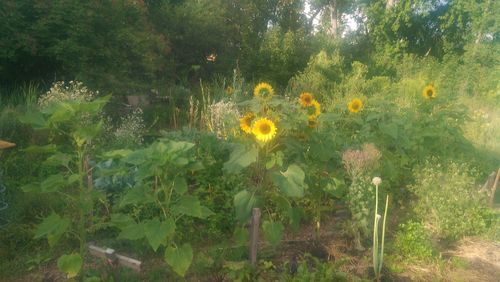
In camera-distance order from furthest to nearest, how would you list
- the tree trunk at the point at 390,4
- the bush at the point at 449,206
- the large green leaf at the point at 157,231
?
the tree trunk at the point at 390,4 → the bush at the point at 449,206 → the large green leaf at the point at 157,231

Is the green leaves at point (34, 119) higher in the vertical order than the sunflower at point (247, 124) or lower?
higher

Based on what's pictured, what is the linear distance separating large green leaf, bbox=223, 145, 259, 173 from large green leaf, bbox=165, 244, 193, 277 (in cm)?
51

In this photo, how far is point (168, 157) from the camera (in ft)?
7.29

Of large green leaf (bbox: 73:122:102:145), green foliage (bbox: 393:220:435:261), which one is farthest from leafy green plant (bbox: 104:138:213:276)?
green foliage (bbox: 393:220:435:261)

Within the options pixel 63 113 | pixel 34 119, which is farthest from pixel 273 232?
pixel 34 119

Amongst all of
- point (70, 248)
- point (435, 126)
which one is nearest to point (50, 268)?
point (70, 248)

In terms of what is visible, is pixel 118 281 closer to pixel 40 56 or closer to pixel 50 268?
pixel 50 268

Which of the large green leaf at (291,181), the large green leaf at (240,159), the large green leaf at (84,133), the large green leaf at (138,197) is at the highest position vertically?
the large green leaf at (84,133)

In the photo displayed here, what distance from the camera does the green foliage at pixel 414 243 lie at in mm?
3015

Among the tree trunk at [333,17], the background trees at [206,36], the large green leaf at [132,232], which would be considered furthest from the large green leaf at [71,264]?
the tree trunk at [333,17]

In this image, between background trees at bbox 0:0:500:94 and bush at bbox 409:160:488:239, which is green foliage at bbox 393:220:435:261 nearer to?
bush at bbox 409:160:488:239

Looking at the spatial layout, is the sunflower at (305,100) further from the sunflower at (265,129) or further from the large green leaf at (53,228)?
the large green leaf at (53,228)

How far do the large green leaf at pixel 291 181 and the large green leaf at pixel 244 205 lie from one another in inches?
8.8

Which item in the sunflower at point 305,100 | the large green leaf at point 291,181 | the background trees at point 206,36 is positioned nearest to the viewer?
the large green leaf at point 291,181
